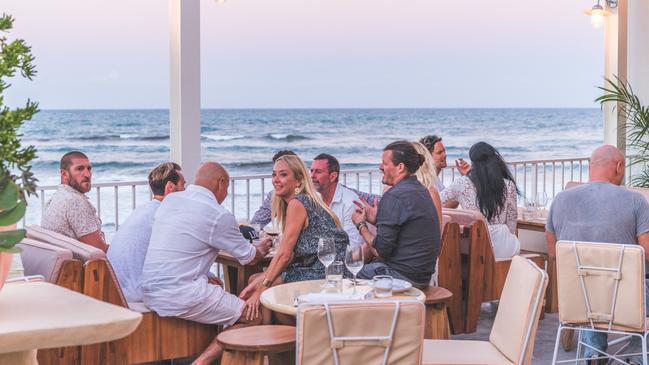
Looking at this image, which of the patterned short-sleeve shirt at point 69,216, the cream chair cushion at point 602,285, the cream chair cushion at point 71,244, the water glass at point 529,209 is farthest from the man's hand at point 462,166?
the cream chair cushion at point 71,244

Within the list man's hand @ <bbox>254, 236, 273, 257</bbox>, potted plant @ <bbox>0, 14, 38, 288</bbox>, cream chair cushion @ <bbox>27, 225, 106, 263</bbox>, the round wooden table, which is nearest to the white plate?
the round wooden table

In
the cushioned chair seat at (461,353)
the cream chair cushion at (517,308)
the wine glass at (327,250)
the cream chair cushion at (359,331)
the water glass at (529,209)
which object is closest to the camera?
→ the cream chair cushion at (359,331)

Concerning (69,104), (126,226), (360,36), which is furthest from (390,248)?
(360,36)

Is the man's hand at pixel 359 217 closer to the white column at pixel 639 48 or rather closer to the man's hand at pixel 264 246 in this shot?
the man's hand at pixel 264 246

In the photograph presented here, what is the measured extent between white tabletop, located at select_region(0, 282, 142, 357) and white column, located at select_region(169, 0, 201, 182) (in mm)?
5087

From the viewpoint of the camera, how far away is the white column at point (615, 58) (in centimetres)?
962

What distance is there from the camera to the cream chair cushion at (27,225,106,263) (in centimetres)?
436

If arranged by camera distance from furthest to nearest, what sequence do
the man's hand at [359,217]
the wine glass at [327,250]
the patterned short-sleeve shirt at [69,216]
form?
the patterned short-sleeve shirt at [69,216] < the man's hand at [359,217] < the wine glass at [327,250]

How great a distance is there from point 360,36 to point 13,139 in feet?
97.5

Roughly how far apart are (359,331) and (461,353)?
0.95 meters

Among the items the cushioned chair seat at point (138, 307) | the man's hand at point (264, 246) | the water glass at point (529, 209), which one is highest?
the water glass at point (529, 209)

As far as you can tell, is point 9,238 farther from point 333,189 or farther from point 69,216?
point 333,189

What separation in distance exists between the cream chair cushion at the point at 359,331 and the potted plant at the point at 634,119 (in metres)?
6.54

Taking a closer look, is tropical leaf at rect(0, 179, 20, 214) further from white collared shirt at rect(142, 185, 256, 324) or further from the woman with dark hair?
the woman with dark hair
